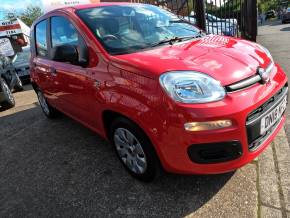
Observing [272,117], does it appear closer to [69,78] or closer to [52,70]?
[69,78]

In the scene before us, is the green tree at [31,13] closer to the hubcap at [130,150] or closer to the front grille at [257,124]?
the hubcap at [130,150]

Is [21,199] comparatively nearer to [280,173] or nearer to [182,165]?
[182,165]

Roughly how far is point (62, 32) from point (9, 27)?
11.1 m

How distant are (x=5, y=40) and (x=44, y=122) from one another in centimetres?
699

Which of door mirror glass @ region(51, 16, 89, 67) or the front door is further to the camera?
the front door

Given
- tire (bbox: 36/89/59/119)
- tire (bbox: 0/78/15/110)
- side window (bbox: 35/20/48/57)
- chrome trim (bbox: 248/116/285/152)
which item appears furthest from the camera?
tire (bbox: 0/78/15/110)

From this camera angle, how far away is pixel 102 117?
3.04 metres

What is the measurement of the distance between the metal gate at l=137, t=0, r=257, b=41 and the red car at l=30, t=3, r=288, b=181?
387 cm

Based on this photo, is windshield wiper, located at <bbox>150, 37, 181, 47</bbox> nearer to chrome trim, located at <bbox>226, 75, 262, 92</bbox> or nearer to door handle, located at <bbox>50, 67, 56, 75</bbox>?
chrome trim, located at <bbox>226, 75, 262, 92</bbox>

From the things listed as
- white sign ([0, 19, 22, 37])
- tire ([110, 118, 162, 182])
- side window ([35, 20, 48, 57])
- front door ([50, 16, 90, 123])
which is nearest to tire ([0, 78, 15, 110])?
side window ([35, 20, 48, 57])

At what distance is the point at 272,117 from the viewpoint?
2547mm

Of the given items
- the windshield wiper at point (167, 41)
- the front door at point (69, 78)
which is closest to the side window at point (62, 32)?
the front door at point (69, 78)

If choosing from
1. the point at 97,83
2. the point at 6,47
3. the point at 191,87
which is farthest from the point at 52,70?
the point at 6,47

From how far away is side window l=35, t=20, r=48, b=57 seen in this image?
424cm
